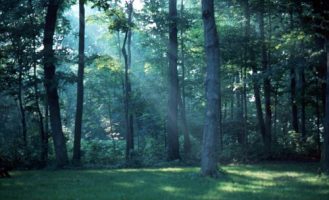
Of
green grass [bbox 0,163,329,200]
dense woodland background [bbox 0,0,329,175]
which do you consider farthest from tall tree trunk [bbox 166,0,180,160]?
green grass [bbox 0,163,329,200]

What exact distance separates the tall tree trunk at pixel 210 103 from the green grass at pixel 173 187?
2.20ft

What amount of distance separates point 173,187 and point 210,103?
4016 millimetres

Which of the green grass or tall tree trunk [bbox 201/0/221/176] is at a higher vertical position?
tall tree trunk [bbox 201/0/221/176]

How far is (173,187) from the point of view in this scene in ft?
44.3

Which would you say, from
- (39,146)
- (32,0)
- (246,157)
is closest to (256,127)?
(246,157)

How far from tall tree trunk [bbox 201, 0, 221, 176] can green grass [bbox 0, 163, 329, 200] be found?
26.4 inches

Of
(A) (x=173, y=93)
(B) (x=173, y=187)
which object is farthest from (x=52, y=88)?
(B) (x=173, y=187)

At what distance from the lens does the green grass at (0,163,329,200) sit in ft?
38.2

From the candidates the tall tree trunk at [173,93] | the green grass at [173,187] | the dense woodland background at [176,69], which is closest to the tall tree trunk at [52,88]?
the dense woodland background at [176,69]

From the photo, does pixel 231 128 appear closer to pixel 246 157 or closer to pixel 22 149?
pixel 246 157

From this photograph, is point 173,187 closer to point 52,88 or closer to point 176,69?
point 52,88

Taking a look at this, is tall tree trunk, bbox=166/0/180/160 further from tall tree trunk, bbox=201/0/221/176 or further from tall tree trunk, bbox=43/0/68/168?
tall tree trunk, bbox=201/0/221/176

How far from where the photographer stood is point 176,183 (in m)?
14.5

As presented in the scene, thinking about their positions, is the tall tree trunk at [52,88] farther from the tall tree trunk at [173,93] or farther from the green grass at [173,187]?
the green grass at [173,187]
